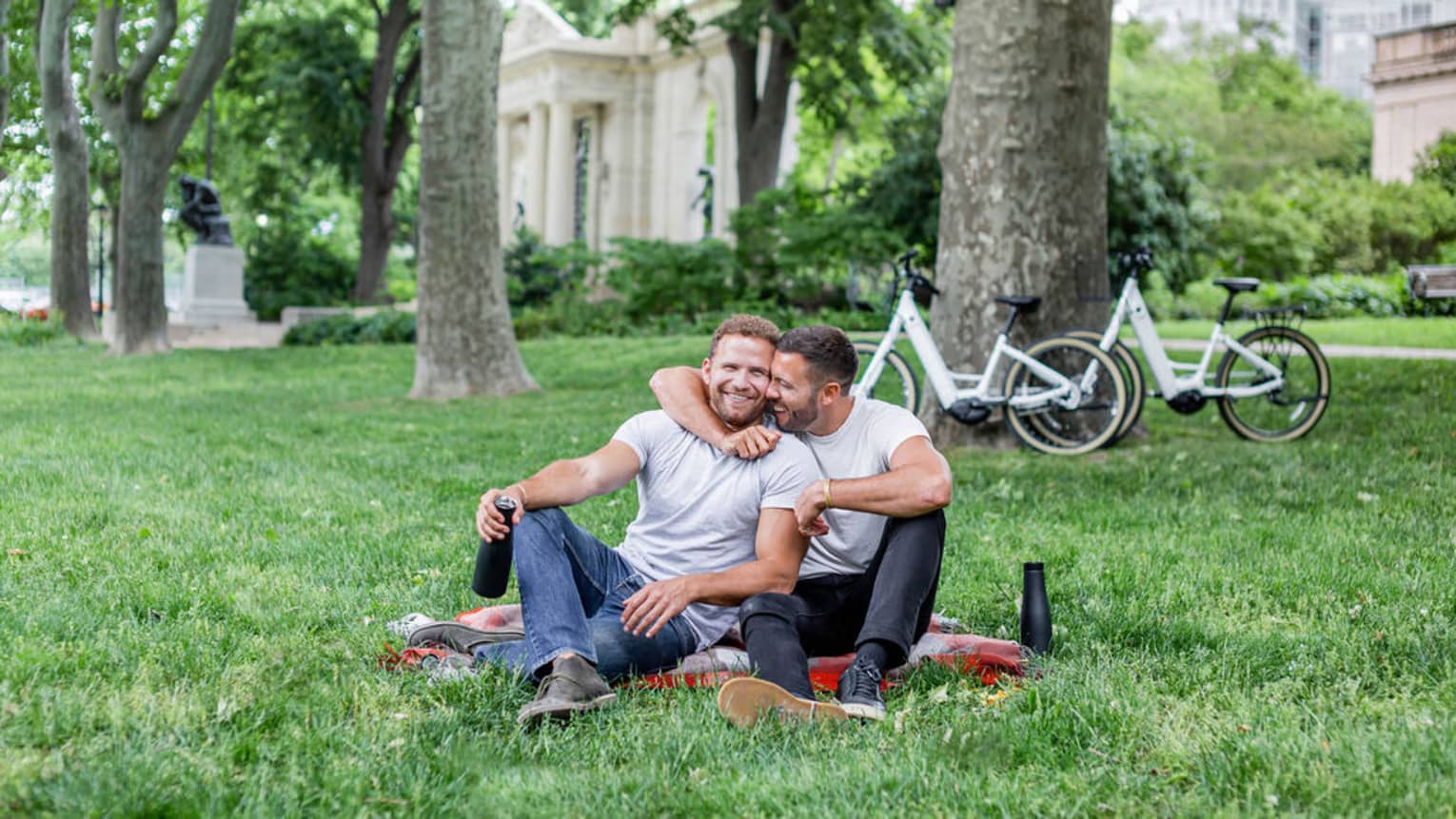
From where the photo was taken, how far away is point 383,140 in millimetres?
33062

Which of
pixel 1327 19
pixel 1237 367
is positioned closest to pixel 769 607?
pixel 1237 367

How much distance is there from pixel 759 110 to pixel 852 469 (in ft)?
70.6

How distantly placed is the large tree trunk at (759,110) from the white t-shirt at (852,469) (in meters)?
20.8

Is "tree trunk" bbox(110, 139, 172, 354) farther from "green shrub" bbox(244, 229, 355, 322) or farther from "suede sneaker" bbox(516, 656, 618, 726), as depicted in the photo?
"suede sneaker" bbox(516, 656, 618, 726)

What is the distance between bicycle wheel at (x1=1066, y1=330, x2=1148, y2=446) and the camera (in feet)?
30.9

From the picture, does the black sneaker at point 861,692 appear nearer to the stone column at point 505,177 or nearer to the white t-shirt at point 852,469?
the white t-shirt at point 852,469

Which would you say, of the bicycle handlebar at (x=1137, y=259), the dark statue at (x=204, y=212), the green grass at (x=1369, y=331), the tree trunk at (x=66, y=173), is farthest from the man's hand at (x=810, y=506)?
the dark statue at (x=204, y=212)

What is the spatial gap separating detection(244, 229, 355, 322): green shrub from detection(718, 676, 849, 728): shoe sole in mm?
34633

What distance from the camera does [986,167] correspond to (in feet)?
31.7

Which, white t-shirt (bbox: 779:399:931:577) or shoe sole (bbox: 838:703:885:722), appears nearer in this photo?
shoe sole (bbox: 838:703:885:722)

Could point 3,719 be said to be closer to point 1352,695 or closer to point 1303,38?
point 1352,695

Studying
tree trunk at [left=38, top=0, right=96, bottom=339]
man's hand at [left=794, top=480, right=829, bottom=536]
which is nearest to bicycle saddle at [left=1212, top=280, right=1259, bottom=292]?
man's hand at [left=794, top=480, right=829, bottom=536]

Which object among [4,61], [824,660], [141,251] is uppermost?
[4,61]

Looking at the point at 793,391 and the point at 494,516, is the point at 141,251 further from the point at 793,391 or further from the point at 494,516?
the point at 793,391
